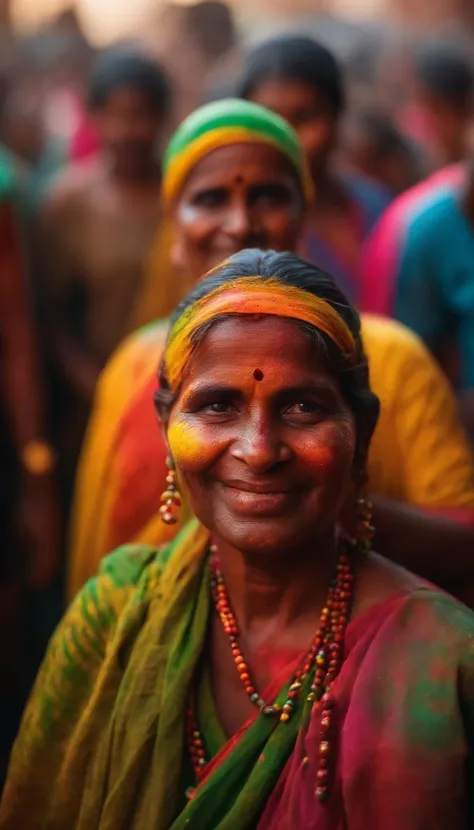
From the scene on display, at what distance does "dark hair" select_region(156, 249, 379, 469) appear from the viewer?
2.05 metres

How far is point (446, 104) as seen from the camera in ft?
23.1

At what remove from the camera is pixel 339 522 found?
2.28 metres

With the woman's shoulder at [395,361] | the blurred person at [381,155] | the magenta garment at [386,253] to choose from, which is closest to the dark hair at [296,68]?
the magenta garment at [386,253]

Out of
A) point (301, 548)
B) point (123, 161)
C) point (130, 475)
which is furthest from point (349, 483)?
point (123, 161)

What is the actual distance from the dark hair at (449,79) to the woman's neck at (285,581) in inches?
212

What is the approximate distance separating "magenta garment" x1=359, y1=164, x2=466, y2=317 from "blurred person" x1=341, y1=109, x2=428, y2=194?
213cm

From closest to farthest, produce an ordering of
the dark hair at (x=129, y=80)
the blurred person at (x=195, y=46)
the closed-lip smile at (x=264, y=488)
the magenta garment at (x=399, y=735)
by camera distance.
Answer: the magenta garment at (x=399, y=735)
the closed-lip smile at (x=264, y=488)
the dark hair at (x=129, y=80)
the blurred person at (x=195, y=46)

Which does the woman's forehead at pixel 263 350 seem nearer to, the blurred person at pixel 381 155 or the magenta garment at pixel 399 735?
the magenta garment at pixel 399 735

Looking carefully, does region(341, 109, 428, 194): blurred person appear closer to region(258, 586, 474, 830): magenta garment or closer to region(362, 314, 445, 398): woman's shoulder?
region(362, 314, 445, 398): woman's shoulder

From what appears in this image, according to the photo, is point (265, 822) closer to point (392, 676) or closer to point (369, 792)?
point (369, 792)

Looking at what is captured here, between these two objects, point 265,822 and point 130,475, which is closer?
point 265,822

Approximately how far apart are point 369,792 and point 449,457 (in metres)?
1.05

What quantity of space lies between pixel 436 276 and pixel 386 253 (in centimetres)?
19

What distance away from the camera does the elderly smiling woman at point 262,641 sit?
1915mm
